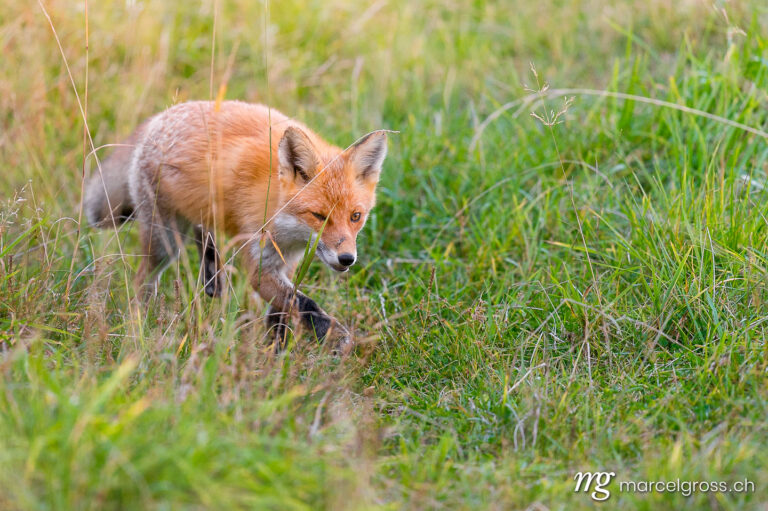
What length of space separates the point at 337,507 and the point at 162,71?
16.4ft

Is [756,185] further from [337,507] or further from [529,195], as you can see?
[337,507]

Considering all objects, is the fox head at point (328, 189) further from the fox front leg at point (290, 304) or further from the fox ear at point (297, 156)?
the fox front leg at point (290, 304)

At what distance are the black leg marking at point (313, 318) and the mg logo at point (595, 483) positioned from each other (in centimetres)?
161

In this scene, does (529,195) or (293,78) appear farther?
(293,78)

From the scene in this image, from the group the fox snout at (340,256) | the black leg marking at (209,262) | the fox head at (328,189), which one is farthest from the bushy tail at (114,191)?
the fox snout at (340,256)

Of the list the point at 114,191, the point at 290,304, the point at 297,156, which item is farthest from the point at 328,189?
the point at 114,191

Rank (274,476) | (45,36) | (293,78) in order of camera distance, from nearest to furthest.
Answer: (274,476) < (45,36) < (293,78)

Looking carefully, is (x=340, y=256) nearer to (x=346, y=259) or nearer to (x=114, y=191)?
(x=346, y=259)

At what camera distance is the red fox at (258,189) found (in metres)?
3.79

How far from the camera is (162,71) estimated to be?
6.13 m

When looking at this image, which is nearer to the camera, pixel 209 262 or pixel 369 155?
pixel 369 155

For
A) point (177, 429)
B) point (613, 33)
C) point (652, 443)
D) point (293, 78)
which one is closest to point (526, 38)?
point (613, 33)

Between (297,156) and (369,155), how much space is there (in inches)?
18.9

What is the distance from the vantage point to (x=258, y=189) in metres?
3.98
